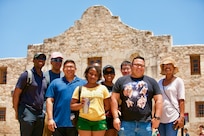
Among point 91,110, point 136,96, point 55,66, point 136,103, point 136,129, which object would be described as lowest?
point 136,129

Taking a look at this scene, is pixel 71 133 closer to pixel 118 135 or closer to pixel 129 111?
pixel 118 135

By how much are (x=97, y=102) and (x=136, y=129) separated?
0.76m

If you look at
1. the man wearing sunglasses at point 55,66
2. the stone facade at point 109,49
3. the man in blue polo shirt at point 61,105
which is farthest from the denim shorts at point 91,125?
the stone facade at point 109,49

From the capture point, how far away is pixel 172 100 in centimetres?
636

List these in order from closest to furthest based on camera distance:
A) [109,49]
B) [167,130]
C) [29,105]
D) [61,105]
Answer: [61,105], [167,130], [29,105], [109,49]

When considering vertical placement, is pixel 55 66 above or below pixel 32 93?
above

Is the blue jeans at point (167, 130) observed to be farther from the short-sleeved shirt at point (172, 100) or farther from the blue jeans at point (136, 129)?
the blue jeans at point (136, 129)

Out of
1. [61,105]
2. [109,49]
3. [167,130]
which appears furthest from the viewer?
[109,49]

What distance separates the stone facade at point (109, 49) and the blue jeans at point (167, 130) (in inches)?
434

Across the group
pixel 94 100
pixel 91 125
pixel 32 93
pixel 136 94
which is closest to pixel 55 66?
pixel 32 93

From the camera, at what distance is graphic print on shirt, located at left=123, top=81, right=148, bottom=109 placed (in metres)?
5.53

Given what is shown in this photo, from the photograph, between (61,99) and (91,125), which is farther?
(61,99)

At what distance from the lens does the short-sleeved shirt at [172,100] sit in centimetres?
632

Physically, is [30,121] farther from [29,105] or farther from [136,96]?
[136,96]
